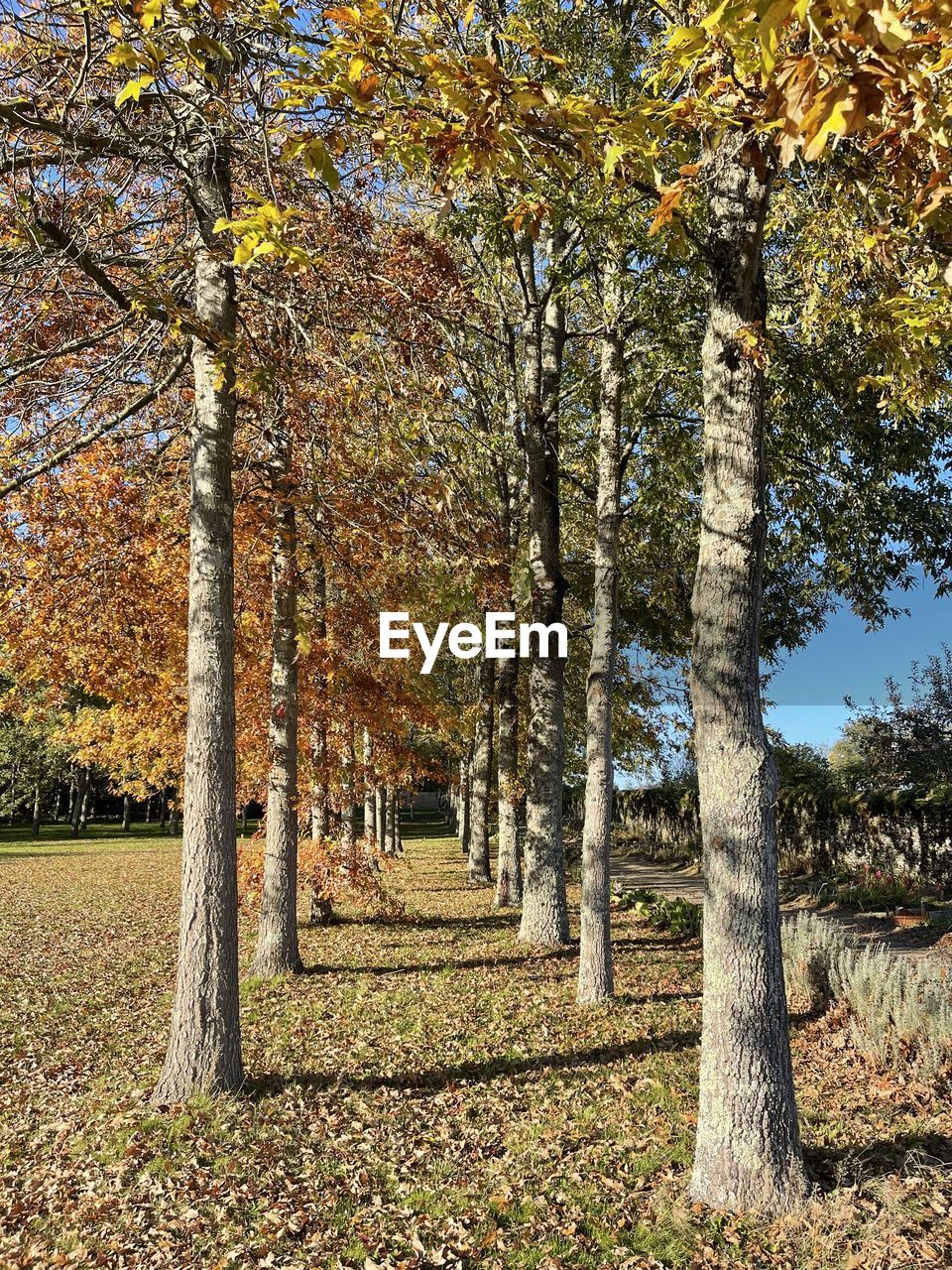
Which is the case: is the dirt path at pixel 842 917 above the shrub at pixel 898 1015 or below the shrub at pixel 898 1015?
below

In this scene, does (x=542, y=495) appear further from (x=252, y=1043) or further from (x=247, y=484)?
(x=252, y=1043)

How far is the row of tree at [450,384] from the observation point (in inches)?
140

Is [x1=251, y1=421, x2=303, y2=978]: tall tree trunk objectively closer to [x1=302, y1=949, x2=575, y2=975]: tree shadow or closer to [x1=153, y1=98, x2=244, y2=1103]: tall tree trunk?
[x1=302, y1=949, x2=575, y2=975]: tree shadow

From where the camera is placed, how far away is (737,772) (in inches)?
187

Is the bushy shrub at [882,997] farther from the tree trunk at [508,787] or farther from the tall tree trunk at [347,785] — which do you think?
the tall tree trunk at [347,785]

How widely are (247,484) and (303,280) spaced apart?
10.4 ft

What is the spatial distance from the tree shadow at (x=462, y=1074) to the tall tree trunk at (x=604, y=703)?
124 cm

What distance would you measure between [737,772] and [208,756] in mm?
3893

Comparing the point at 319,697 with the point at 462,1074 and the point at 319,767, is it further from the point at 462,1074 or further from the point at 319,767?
the point at 462,1074

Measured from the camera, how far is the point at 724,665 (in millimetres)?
4797

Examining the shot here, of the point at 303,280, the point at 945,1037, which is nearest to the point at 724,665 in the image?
the point at 945,1037

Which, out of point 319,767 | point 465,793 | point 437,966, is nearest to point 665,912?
point 437,966

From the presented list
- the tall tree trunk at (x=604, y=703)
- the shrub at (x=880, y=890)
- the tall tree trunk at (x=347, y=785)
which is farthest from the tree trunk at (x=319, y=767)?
the shrub at (x=880, y=890)

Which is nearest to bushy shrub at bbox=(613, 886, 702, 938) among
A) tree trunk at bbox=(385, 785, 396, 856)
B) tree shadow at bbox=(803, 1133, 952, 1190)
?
tree shadow at bbox=(803, 1133, 952, 1190)
